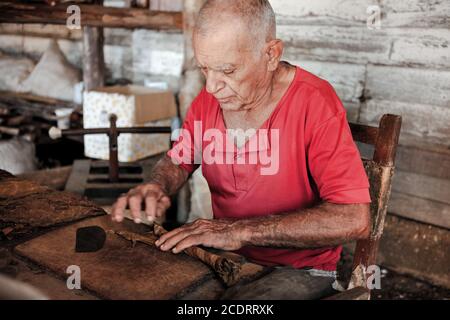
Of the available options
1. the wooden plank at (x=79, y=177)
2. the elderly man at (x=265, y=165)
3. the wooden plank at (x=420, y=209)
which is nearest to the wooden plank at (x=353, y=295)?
the elderly man at (x=265, y=165)

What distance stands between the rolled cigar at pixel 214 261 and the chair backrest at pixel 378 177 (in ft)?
2.41

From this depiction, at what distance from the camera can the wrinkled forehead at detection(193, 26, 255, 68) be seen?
1733 millimetres

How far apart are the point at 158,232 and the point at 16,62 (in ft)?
22.2

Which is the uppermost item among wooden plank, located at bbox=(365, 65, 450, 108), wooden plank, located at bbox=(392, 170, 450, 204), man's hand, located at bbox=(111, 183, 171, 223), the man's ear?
the man's ear

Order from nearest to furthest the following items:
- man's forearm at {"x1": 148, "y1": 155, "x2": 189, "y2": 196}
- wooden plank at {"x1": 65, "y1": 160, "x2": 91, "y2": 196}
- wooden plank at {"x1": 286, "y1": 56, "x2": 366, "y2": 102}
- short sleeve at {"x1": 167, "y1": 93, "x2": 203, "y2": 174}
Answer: man's forearm at {"x1": 148, "y1": 155, "x2": 189, "y2": 196} → short sleeve at {"x1": 167, "y1": 93, "x2": 203, "y2": 174} → wooden plank at {"x1": 286, "y1": 56, "x2": 366, "y2": 102} → wooden plank at {"x1": 65, "y1": 160, "x2": 91, "y2": 196}

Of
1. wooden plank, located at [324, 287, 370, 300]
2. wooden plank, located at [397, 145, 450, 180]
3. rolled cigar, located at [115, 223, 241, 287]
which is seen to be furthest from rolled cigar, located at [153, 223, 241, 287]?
wooden plank, located at [397, 145, 450, 180]

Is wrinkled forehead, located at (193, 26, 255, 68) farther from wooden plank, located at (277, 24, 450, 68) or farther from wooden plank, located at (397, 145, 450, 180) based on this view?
wooden plank, located at (397, 145, 450, 180)

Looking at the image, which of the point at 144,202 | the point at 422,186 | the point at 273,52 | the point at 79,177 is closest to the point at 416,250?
the point at 422,186

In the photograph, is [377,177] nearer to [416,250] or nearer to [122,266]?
[122,266]

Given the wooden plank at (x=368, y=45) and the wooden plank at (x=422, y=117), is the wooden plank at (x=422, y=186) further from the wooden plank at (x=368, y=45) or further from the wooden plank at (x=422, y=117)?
the wooden plank at (x=368, y=45)

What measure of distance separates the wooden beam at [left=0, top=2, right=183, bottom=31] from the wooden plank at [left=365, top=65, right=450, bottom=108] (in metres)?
2.69

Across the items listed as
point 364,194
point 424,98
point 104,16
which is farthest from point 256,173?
point 104,16

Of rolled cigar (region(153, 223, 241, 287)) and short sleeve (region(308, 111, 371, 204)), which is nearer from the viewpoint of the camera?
rolled cigar (region(153, 223, 241, 287))
